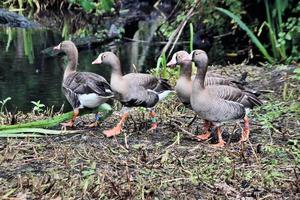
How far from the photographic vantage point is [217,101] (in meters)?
5.47

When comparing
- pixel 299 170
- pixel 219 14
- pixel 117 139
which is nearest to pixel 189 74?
pixel 117 139

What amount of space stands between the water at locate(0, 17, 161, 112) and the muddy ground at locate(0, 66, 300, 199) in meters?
3.00

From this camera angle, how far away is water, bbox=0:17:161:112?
948 centimetres

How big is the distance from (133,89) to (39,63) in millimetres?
6708

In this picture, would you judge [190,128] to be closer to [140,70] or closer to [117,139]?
[117,139]

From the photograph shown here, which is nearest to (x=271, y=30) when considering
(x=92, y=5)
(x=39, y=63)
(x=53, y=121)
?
(x=92, y=5)

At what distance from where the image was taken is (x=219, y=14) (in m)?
13.0

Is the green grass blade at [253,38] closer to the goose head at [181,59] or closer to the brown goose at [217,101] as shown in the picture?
the goose head at [181,59]

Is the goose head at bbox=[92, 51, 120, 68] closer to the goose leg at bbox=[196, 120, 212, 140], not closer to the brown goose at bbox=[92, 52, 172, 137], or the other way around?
the brown goose at bbox=[92, 52, 172, 137]

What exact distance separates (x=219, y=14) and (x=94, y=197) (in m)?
9.20

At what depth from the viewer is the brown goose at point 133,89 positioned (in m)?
5.84

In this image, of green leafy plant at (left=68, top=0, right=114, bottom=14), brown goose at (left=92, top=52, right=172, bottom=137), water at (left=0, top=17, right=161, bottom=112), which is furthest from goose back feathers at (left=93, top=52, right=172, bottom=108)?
water at (left=0, top=17, right=161, bottom=112)

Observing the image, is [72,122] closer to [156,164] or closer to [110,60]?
[110,60]

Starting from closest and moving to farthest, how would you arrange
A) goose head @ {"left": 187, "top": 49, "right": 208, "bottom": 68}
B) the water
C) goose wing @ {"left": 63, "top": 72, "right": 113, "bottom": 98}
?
goose head @ {"left": 187, "top": 49, "right": 208, "bottom": 68}
goose wing @ {"left": 63, "top": 72, "right": 113, "bottom": 98}
the water
